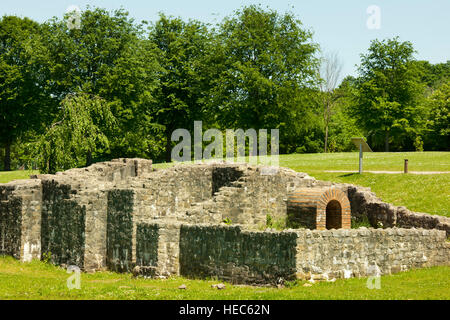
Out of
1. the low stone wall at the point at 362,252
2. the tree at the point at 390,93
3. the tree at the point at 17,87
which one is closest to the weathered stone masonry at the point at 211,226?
the low stone wall at the point at 362,252

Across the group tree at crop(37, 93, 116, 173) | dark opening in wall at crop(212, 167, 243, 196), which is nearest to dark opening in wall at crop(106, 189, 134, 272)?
dark opening in wall at crop(212, 167, 243, 196)

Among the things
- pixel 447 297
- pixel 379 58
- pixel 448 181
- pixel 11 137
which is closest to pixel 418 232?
pixel 447 297

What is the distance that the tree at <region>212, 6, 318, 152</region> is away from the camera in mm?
49656

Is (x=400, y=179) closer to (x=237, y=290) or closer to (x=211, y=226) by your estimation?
(x=211, y=226)

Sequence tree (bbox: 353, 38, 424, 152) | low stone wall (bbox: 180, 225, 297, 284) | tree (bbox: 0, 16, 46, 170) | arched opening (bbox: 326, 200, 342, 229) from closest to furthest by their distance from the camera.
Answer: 1. low stone wall (bbox: 180, 225, 297, 284)
2. arched opening (bbox: 326, 200, 342, 229)
3. tree (bbox: 0, 16, 46, 170)
4. tree (bbox: 353, 38, 424, 152)

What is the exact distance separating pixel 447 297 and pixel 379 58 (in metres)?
59.7

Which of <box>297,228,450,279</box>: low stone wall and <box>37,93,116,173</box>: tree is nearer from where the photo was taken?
<box>297,228,450,279</box>: low stone wall

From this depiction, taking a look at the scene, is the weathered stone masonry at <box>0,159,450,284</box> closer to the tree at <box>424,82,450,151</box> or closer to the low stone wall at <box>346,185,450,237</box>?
the low stone wall at <box>346,185,450,237</box>

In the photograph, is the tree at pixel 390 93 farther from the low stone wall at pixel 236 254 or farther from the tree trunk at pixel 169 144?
the low stone wall at pixel 236 254

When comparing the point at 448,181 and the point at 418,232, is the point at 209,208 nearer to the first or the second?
the point at 418,232

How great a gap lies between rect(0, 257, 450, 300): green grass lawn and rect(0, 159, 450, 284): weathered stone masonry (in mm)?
629

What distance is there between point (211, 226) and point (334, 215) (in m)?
7.83

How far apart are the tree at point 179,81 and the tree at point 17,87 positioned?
1097 centimetres

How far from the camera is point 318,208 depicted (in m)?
23.8
